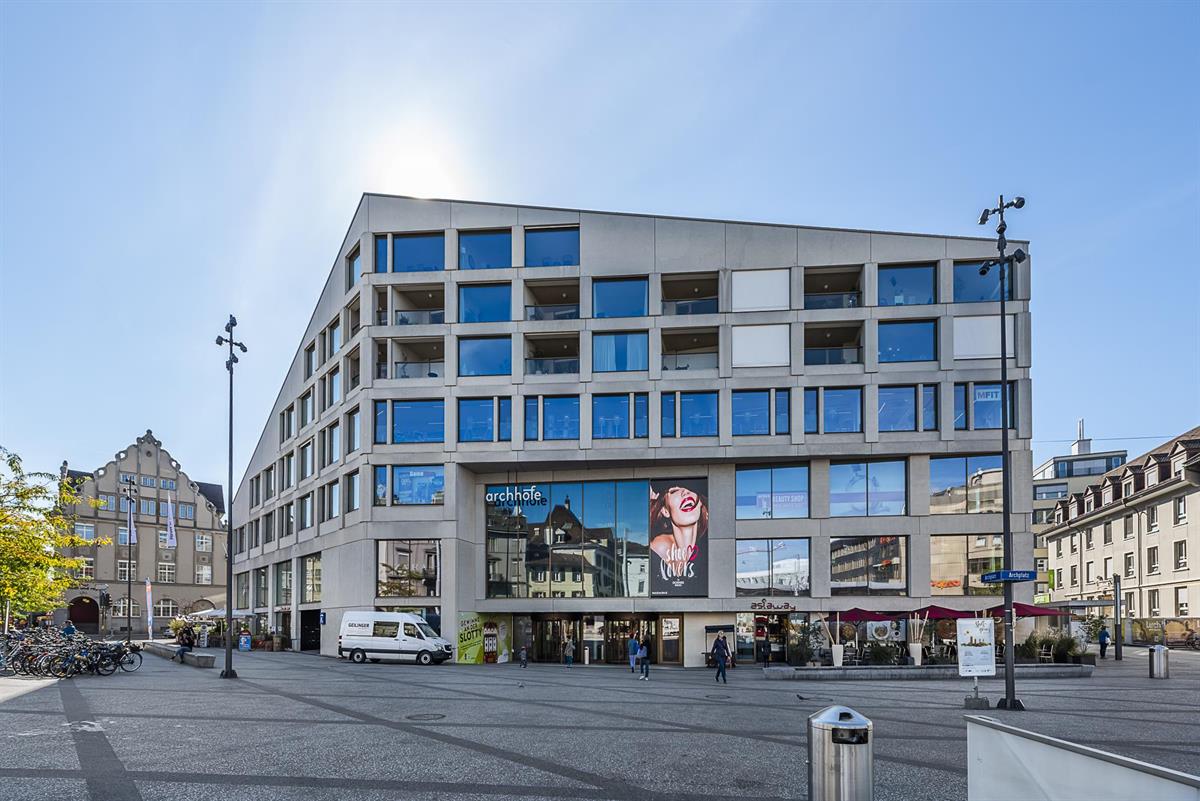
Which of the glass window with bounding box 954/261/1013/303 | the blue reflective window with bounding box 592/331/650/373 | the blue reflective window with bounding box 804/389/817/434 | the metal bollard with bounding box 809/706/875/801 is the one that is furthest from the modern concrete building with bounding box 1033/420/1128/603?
the metal bollard with bounding box 809/706/875/801

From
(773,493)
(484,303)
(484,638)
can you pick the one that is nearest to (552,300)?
(484,303)

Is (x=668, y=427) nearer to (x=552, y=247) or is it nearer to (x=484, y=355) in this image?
(x=484, y=355)

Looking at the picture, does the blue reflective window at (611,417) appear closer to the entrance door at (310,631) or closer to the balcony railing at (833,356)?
the balcony railing at (833,356)

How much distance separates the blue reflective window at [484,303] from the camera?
42.7 meters

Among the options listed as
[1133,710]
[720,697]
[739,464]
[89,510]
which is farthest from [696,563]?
[89,510]

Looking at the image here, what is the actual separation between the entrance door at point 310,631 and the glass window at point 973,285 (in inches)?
1531

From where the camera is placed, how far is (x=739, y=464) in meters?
41.8

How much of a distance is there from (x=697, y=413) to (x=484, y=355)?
417 inches

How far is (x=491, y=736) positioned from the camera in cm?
1489

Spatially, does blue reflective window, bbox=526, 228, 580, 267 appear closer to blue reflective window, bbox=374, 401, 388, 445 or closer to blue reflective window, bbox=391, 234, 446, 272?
blue reflective window, bbox=391, 234, 446, 272

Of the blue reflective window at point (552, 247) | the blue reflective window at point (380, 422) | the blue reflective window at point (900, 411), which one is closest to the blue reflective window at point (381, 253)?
the blue reflective window at point (380, 422)

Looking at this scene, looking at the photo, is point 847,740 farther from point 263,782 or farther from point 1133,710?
point 1133,710

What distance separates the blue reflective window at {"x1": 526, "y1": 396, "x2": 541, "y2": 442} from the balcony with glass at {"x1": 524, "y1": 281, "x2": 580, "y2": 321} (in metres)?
4.12

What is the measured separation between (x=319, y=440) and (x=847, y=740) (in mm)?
47031
